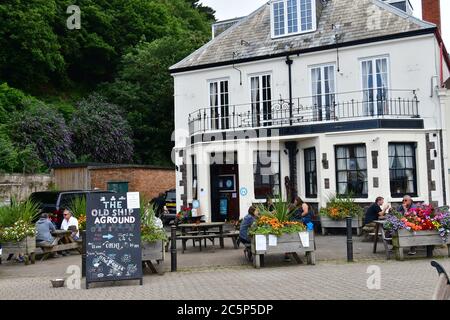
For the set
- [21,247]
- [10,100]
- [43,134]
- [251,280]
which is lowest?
[251,280]

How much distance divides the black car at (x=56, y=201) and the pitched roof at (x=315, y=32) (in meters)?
8.21

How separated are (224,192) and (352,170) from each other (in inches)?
217

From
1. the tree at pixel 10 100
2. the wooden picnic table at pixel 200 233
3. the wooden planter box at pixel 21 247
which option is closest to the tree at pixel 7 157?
the tree at pixel 10 100

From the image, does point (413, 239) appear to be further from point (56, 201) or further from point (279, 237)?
point (56, 201)

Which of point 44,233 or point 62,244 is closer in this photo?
point 44,233

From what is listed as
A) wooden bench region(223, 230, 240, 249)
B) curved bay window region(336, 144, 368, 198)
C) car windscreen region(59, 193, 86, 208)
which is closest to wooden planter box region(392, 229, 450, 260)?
wooden bench region(223, 230, 240, 249)

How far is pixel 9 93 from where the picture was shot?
3216 centimetres

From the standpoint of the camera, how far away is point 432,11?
80.9 feet

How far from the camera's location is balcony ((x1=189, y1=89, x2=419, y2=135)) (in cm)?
2047

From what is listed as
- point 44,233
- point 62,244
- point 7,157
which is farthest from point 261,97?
point 7,157

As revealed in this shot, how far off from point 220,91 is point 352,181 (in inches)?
281
